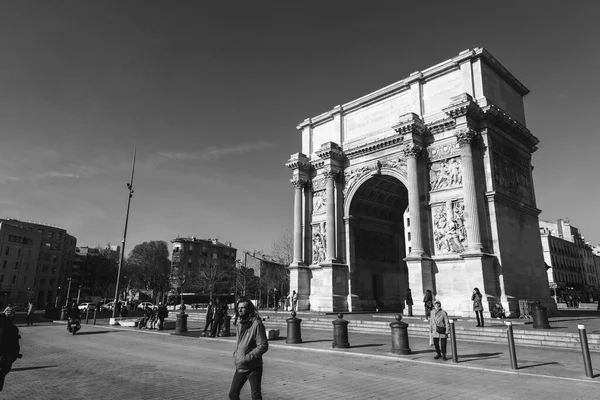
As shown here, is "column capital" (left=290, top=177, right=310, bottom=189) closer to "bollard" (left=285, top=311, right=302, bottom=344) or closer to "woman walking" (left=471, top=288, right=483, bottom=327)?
"woman walking" (left=471, top=288, right=483, bottom=327)

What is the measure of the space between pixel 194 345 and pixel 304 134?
997 inches

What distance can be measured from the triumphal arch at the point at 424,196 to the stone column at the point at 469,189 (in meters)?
0.06

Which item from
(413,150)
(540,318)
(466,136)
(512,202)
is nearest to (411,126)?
(413,150)

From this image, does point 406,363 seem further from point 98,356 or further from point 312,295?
point 312,295

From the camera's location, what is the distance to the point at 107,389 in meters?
7.05

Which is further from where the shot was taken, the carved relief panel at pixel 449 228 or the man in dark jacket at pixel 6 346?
the carved relief panel at pixel 449 228

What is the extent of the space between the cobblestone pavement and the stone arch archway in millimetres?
18470

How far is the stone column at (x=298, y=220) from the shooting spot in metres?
31.8

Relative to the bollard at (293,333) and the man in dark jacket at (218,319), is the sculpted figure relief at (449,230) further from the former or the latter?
the man in dark jacket at (218,319)

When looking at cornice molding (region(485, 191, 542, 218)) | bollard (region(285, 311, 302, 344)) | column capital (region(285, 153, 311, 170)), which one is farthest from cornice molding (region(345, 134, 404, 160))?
bollard (region(285, 311, 302, 344))

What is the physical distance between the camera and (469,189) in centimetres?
2317

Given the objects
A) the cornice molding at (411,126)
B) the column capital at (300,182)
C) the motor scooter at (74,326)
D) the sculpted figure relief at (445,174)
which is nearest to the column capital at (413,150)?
the cornice molding at (411,126)

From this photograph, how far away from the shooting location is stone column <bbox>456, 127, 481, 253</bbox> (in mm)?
22391

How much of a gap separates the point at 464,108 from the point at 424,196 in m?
6.00
